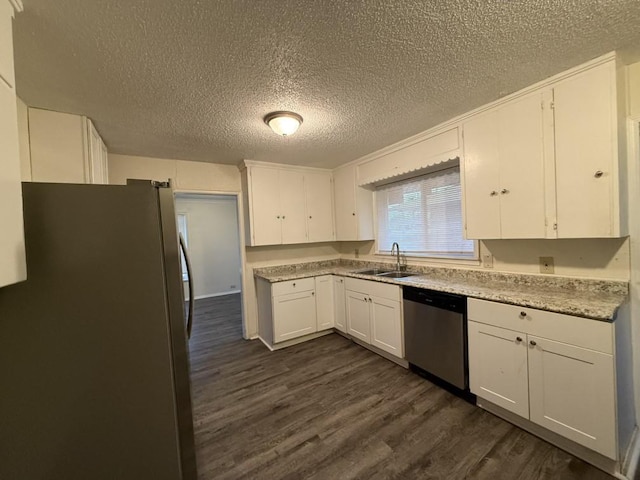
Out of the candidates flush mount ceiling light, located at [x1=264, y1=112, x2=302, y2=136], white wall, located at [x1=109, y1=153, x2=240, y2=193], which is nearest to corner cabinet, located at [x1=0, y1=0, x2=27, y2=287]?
flush mount ceiling light, located at [x1=264, y1=112, x2=302, y2=136]

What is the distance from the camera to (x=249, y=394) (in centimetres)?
230

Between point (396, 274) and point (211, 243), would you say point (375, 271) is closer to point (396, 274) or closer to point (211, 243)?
point (396, 274)

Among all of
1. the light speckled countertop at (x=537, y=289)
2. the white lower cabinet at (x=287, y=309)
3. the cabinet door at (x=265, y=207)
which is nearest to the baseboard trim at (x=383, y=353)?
the white lower cabinet at (x=287, y=309)

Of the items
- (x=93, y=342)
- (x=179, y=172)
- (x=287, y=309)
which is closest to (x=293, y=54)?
(x=93, y=342)

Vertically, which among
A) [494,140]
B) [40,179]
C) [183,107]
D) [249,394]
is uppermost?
[183,107]

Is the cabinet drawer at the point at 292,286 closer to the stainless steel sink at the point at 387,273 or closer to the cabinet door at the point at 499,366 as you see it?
the stainless steel sink at the point at 387,273

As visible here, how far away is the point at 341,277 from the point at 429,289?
1.34 meters

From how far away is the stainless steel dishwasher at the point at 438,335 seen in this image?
6.65ft

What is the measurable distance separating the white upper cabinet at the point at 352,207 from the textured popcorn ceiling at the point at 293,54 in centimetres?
143

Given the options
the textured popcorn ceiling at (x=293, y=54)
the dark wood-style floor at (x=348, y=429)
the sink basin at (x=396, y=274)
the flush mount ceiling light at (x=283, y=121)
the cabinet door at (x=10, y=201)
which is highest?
the textured popcorn ceiling at (x=293, y=54)

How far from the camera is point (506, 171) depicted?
6.56 feet

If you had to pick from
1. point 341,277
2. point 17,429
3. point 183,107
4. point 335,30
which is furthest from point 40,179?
point 341,277

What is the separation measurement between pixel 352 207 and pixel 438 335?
2.04 meters

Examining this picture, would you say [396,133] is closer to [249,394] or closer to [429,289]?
[429,289]
